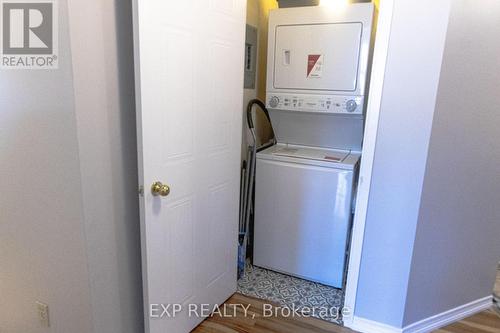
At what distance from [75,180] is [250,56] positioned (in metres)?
1.61

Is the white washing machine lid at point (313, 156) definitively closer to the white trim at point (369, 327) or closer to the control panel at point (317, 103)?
the control panel at point (317, 103)

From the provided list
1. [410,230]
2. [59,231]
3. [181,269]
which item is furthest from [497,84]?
[59,231]

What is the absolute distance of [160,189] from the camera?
138 centimetres

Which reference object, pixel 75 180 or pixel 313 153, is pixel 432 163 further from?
pixel 75 180

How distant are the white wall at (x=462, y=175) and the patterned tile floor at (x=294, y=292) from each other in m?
0.44

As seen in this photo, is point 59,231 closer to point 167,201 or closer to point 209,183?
point 167,201

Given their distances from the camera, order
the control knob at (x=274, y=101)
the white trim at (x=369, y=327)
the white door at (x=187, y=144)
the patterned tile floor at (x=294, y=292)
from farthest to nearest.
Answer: the control knob at (x=274, y=101), the patterned tile floor at (x=294, y=292), the white trim at (x=369, y=327), the white door at (x=187, y=144)

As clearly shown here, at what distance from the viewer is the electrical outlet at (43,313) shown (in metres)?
1.43

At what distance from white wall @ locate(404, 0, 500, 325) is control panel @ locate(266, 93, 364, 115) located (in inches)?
24.4

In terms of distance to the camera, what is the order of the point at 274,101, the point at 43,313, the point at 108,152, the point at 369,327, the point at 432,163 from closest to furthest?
the point at 108,152 < the point at 43,313 < the point at 432,163 < the point at 369,327 < the point at 274,101

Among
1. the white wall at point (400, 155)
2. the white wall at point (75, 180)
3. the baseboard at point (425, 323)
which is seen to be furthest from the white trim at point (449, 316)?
the white wall at point (75, 180)

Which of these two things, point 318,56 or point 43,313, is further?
point 318,56

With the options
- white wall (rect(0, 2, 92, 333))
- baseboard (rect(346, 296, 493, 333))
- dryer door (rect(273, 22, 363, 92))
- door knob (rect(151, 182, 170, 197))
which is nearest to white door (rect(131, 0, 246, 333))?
door knob (rect(151, 182, 170, 197))

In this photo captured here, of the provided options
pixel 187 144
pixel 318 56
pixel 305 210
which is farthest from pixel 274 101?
pixel 187 144
